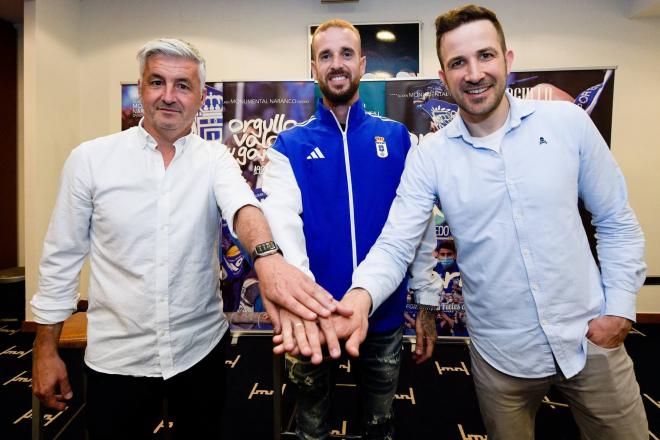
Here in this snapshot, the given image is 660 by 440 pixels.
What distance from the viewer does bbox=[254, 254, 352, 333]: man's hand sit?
39.2 inches

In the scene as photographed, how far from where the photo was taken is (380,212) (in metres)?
1.47

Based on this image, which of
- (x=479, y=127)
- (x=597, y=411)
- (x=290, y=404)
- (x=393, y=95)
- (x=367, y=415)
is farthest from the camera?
(x=393, y=95)

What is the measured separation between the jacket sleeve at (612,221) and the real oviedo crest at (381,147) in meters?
0.63

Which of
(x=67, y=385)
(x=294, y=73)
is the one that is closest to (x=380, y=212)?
(x=67, y=385)

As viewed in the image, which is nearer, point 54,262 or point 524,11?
point 54,262

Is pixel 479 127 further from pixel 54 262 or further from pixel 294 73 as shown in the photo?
pixel 294 73

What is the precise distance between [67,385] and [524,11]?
16.4 feet

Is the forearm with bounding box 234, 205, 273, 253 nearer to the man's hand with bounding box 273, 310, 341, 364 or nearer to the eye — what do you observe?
the man's hand with bounding box 273, 310, 341, 364

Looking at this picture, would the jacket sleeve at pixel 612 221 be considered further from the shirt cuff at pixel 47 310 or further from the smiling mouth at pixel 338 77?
the shirt cuff at pixel 47 310

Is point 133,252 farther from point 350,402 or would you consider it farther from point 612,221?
point 350,402

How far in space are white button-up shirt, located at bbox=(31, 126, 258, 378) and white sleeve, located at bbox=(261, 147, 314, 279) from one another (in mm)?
155

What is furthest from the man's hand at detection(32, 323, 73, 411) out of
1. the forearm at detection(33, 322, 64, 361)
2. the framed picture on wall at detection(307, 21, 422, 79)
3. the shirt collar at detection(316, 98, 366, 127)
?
the framed picture on wall at detection(307, 21, 422, 79)

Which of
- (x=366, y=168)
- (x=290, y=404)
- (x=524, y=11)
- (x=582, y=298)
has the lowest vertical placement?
(x=290, y=404)

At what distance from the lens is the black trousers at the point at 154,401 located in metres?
1.25
